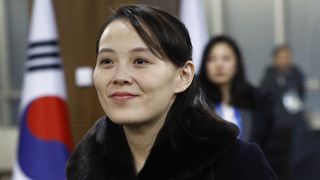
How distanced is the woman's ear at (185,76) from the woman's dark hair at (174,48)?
16 mm

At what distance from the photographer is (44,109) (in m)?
4.82

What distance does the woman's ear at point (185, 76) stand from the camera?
7.30 ft

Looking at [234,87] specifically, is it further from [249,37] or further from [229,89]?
[249,37]

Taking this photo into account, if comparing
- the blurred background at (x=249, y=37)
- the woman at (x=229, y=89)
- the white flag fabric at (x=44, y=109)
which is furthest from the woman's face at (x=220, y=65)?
the blurred background at (x=249, y=37)

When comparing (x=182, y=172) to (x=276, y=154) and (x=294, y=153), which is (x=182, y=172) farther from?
(x=294, y=153)

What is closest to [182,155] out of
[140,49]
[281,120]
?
[140,49]

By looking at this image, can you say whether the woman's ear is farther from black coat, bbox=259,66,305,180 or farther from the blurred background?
the blurred background

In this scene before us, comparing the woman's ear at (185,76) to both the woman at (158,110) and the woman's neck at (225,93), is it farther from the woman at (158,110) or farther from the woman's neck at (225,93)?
the woman's neck at (225,93)

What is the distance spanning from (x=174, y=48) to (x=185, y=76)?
0.11 m

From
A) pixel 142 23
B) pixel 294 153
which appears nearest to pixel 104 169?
pixel 142 23

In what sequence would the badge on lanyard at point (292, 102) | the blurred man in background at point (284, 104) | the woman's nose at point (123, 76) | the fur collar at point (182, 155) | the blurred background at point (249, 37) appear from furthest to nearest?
the blurred background at point (249, 37), the badge on lanyard at point (292, 102), the blurred man in background at point (284, 104), the fur collar at point (182, 155), the woman's nose at point (123, 76)

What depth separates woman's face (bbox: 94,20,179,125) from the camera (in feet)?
6.96

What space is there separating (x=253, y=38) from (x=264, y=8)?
1.11 ft

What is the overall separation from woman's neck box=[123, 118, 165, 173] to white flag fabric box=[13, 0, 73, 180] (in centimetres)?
242
